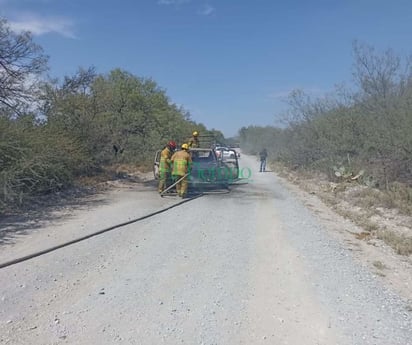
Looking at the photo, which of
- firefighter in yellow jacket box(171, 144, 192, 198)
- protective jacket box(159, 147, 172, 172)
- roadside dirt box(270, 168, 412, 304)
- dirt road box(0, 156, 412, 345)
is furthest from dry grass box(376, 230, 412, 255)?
protective jacket box(159, 147, 172, 172)

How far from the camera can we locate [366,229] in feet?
33.8

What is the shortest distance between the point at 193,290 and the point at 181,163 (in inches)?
357

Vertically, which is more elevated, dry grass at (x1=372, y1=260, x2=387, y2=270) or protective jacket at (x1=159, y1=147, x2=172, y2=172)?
protective jacket at (x1=159, y1=147, x2=172, y2=172)

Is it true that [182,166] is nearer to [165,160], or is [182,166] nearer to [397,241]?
[165,160]

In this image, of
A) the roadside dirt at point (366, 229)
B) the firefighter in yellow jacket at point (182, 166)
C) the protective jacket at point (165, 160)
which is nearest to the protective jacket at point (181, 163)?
the firefighter in yellow jacket at point (182, 166)

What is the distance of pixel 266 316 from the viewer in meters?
4.47

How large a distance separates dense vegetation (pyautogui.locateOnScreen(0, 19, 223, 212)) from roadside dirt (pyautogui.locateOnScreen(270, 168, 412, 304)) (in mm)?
8423

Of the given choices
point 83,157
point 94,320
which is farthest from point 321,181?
point 94,320

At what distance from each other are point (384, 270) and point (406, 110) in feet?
30.9

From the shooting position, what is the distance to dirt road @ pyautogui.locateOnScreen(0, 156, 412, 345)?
4.06m

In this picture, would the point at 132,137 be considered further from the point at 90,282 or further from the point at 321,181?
the point at 90,282

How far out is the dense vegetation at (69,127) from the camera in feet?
39.2

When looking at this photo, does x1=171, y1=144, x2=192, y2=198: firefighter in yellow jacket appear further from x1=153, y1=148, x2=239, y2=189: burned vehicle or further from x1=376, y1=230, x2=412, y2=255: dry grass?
x1=376, y1=230, x2=412, y2=255: dry grass

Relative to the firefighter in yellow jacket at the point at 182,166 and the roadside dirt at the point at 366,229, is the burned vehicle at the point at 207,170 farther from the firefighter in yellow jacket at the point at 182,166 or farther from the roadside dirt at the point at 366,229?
the roadside dirt at the point at 366,229
